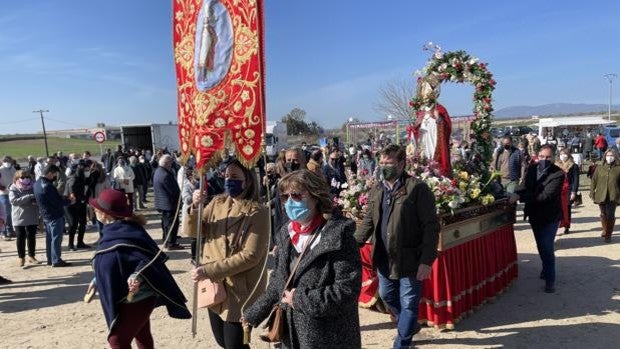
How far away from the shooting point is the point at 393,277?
13.4 ft

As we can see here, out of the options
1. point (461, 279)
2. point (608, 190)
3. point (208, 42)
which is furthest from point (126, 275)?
point (608, 190)

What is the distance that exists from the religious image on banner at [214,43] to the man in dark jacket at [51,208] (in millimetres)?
5884

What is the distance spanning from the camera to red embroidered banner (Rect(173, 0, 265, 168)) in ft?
11.4

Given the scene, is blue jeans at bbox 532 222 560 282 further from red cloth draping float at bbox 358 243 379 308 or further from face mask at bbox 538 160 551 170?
red cloth draping float at bbox 358 243 379 308

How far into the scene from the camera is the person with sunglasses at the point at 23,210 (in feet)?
27.5

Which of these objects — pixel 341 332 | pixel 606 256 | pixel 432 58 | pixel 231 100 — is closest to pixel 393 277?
pixel 341 332

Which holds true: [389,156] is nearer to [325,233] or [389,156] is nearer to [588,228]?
[325,233]

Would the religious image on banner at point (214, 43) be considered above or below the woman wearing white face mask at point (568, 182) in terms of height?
above

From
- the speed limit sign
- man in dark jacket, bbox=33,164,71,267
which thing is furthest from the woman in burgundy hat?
the speed limit sign

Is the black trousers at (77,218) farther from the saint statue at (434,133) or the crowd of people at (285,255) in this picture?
the saint statue at (434,133)

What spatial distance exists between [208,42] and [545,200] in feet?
14.5

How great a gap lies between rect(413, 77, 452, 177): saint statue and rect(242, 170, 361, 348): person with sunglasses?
4.16 meters

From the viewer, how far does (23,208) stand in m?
8.37

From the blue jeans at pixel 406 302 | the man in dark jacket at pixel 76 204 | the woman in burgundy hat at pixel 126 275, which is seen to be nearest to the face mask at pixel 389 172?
the blue jeans at pixel 406 302
